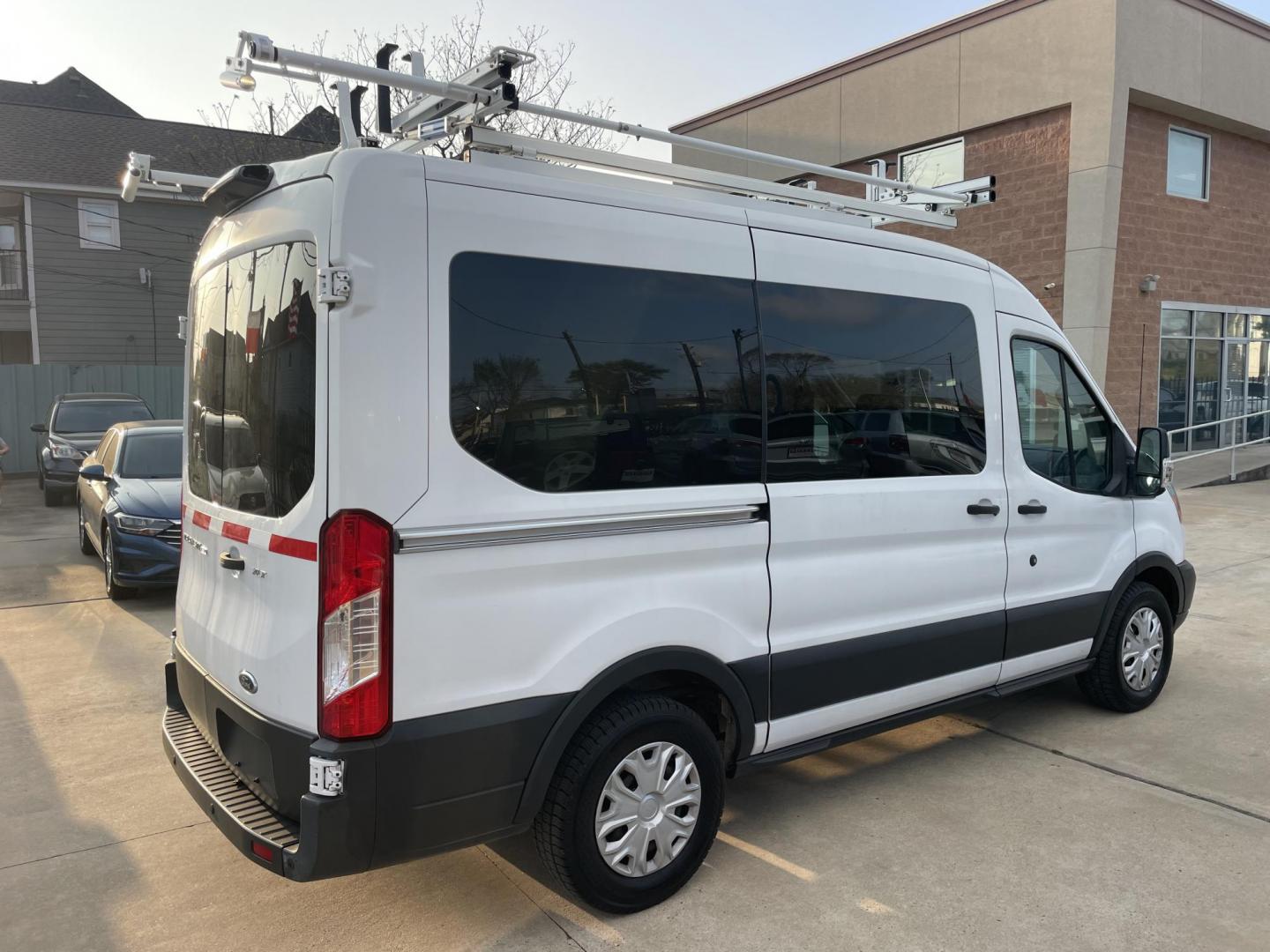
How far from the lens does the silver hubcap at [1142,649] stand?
16.4 feet

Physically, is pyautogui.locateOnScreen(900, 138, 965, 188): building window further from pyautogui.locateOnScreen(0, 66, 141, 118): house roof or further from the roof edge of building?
pyautogui.locateOnScreen(0, 66, 141, 118): house roof

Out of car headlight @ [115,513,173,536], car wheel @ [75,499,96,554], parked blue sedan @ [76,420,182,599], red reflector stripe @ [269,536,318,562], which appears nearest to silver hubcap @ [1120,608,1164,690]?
red reflector stripe @ [269,536,318,562]

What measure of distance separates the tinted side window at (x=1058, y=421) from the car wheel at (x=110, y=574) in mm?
6662

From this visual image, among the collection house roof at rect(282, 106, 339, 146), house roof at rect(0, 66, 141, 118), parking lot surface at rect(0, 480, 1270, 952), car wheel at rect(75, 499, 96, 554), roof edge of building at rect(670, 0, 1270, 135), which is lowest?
parking lot surface at rect(0, 480, 1270, 952)

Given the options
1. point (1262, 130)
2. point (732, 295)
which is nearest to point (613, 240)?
point (732, 295)

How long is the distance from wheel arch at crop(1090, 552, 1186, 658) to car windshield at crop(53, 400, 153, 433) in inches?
552

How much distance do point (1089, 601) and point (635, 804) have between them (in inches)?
108

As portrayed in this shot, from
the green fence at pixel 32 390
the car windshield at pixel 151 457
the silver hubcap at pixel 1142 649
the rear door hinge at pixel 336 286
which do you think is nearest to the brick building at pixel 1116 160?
the silver hubcap at pixel 1142 649

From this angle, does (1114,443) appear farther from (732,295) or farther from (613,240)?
(613,240)

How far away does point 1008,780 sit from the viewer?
4.22 meters

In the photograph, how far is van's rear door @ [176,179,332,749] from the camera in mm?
2660

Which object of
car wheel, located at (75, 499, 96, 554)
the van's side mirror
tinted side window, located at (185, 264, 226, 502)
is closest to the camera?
tinted side window, located at (185, 264, 226, 502)

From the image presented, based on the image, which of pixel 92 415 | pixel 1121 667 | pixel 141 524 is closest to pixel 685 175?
pixel 1121 667

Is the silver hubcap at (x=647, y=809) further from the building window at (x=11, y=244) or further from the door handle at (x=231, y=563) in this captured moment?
Result: the building window at (x=11, y=244)
